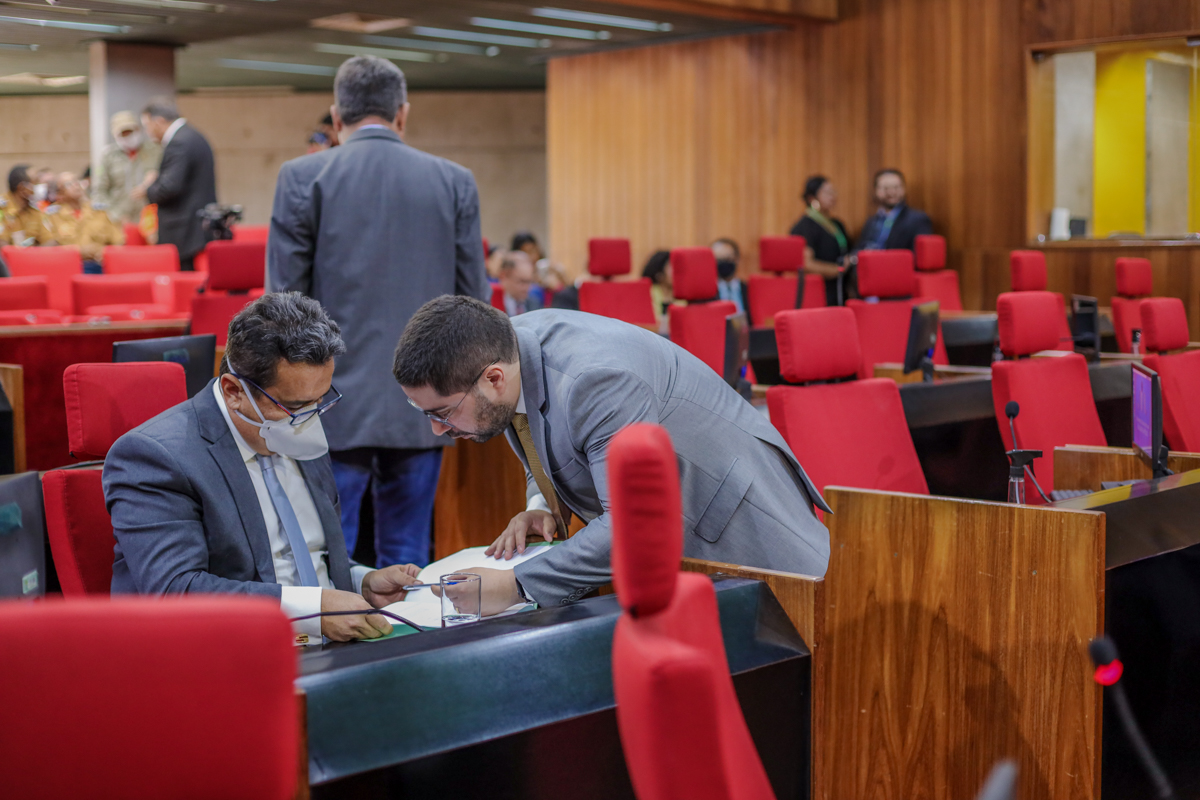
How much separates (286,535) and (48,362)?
312 cm

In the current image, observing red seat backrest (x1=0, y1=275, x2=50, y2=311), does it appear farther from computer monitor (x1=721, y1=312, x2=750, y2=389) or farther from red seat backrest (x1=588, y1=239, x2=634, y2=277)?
computer monitor (x1=721, y1=312, x2=750, y2=389)

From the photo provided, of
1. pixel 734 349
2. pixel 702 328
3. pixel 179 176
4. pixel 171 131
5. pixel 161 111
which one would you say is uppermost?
pixel 161 111

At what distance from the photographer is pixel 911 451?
3.16 meters

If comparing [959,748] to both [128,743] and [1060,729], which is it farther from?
[128,743]

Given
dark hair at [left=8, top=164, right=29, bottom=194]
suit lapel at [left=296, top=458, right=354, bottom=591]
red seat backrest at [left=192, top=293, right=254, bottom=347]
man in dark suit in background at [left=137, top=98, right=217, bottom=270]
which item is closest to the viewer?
suit lapel at [left=296, top=458, right=354, bottom=591]

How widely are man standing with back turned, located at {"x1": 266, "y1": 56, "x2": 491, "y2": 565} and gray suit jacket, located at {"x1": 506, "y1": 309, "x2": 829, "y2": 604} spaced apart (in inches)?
41.5

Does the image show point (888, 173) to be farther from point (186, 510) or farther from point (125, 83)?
point (186, 510)

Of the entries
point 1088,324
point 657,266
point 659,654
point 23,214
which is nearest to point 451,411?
point 659,654

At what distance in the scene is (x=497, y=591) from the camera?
1710 millimetres

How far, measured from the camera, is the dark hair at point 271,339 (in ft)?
5.98

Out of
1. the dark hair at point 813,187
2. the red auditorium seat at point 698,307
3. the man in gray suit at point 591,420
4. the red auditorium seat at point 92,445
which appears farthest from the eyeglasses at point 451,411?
the dark hair at point 813,187

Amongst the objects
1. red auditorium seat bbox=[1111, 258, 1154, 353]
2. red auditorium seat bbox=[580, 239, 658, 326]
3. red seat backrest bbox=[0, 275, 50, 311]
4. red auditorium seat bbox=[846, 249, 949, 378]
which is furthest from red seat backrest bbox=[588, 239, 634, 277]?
red seat backrest bbox=[0, 275, 50, 311]

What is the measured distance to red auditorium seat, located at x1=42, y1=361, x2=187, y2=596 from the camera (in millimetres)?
1863

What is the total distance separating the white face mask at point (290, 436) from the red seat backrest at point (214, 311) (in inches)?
132
